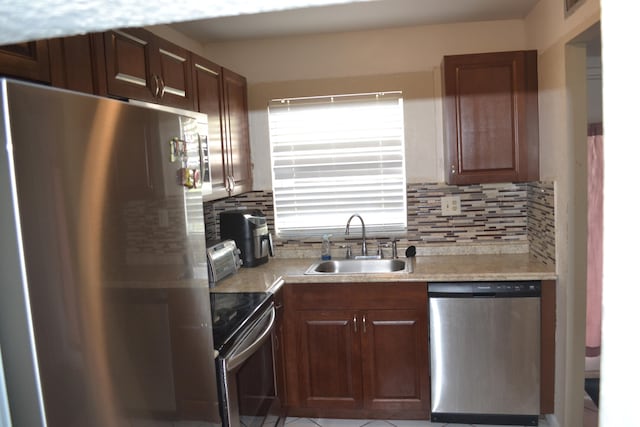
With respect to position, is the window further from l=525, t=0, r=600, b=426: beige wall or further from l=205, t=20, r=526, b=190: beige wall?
l=525, t=0, r=600, b=426: beige wall

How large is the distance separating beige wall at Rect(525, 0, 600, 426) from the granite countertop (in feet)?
0.51

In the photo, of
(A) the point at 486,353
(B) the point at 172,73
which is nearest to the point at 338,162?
(B) the point at 172,73

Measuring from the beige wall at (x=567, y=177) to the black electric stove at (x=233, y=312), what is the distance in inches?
58.5

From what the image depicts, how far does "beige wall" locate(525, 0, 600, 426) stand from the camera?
229 cm

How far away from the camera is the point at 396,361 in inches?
107

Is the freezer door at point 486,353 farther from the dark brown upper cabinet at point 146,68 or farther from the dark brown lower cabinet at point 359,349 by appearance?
the dark brown upper cabinet at point 146,68

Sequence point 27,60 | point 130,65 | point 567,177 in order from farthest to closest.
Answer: point 567,177 < point 130,65 < point 27,60

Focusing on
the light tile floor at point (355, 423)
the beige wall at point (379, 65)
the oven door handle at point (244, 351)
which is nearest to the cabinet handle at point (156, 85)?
the oven door handle at point (244, 351)

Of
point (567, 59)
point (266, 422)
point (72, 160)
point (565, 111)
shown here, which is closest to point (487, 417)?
point (266, 422)

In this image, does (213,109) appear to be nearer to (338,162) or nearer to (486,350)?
(338,162)

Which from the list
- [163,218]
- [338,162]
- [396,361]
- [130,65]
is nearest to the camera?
[163,218]

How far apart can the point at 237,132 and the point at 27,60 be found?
174 centimetres
